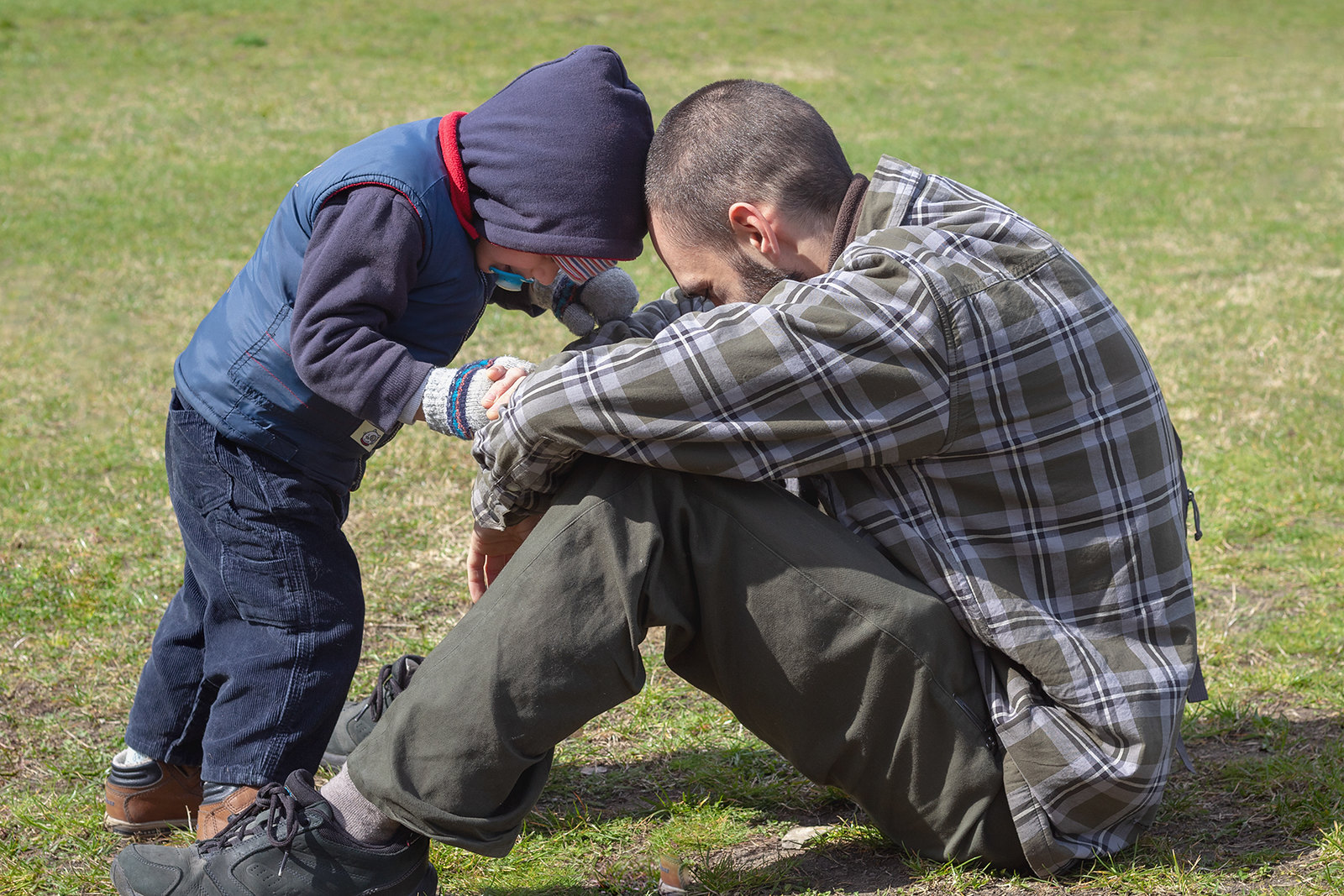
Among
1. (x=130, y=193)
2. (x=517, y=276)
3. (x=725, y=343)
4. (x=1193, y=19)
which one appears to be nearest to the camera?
(x=725, y=343)

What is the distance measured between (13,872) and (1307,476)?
430cm

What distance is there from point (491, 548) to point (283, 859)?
2.36ft

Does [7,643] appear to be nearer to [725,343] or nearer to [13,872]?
[13,872]

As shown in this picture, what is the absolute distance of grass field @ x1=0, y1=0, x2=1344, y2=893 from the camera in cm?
250

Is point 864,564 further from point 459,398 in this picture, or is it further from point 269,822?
point 269,822

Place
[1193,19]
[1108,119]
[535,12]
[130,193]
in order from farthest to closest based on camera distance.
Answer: [1193,19]
[535,12]
[1108,119]
[130,193]

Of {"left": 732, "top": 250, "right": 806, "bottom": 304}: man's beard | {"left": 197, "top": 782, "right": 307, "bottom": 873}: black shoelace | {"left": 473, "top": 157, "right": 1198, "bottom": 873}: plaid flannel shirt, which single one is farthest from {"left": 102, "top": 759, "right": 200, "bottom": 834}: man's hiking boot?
{"left": 732, "top": 250, "right": 806, "bottom": 304}: man's beard

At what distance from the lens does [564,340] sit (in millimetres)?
6934

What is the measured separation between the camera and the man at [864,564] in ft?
6.44

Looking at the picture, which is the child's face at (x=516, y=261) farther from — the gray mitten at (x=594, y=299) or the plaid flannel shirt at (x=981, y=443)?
the plaid flannel shirt at (x=981, y=443)

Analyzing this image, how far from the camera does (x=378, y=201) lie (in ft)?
7.81

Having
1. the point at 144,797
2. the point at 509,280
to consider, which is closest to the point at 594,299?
the point at 509,280

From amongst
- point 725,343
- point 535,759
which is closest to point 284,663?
point 535,759

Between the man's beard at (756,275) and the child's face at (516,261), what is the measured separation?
0.42 meters
